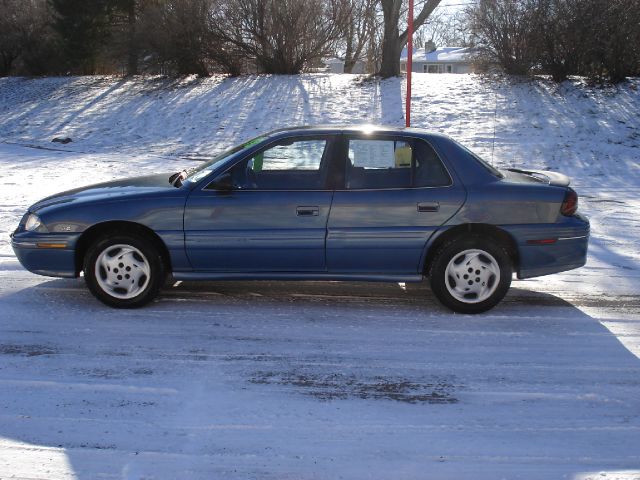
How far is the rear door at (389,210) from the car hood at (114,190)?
1.42 m

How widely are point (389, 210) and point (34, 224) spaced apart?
9.41ft

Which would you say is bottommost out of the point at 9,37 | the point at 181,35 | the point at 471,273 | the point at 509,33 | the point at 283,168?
the point at 471,273

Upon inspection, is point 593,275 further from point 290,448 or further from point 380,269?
point 290,448

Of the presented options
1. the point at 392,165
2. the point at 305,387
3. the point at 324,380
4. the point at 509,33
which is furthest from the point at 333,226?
the point at 509,33

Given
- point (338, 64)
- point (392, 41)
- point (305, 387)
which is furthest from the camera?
point (338, 64)

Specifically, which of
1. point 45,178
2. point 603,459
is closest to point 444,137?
point 603,459

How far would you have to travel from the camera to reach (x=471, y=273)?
18.9ft

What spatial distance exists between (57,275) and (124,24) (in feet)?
84.8

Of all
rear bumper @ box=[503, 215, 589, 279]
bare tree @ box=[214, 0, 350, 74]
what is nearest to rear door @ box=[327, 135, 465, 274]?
rear bumper @ box=[503, 215, 589, 279]

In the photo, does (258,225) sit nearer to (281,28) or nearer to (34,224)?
(34,224)

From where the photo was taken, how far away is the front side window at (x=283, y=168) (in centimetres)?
581

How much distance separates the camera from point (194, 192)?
19.0 ft

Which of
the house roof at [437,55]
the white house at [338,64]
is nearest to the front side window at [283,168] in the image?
the white house at [338,64]

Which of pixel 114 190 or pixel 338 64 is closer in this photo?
pixel 114 190
